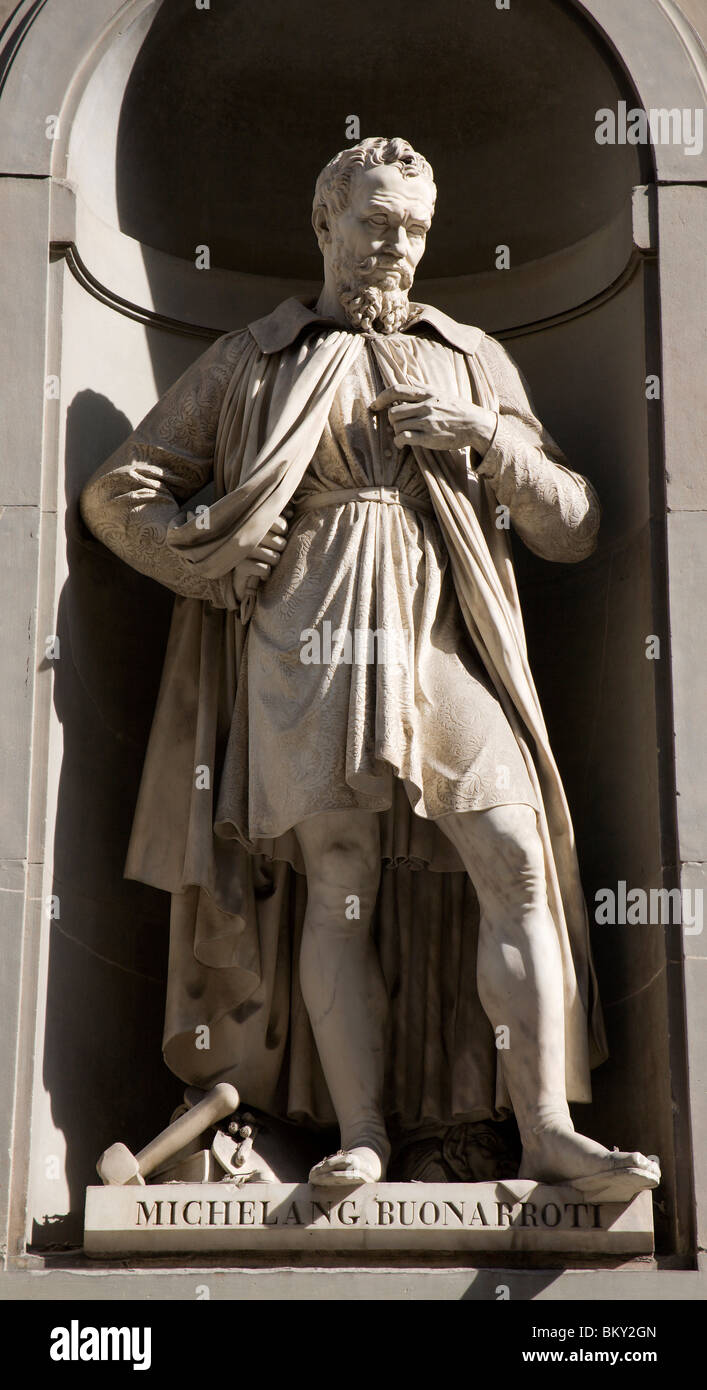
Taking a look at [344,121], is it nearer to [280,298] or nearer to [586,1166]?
[280,298]

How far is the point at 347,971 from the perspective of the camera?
250 inches

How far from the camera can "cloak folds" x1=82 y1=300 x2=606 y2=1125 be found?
657 centimetres

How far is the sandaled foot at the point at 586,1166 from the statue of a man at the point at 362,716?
0.04ft

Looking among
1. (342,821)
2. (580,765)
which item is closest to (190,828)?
(342,821)

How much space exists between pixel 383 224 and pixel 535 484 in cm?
90

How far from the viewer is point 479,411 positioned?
6.64 metres

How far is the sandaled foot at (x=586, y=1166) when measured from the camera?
576cm

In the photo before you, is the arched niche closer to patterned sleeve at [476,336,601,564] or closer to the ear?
patterned sleeve at [476,336,601,564]

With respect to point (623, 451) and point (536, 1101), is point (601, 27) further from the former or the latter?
point (536, 1101)

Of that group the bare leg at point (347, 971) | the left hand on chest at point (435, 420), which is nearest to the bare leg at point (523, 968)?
the bare leg at point (347, 971)

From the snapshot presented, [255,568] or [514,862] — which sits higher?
[255,568]

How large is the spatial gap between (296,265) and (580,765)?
2.12m

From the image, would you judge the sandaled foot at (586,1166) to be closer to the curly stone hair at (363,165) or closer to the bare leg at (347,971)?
the bare leg at (347,971)

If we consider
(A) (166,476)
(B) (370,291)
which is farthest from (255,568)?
(B) (370,291)
